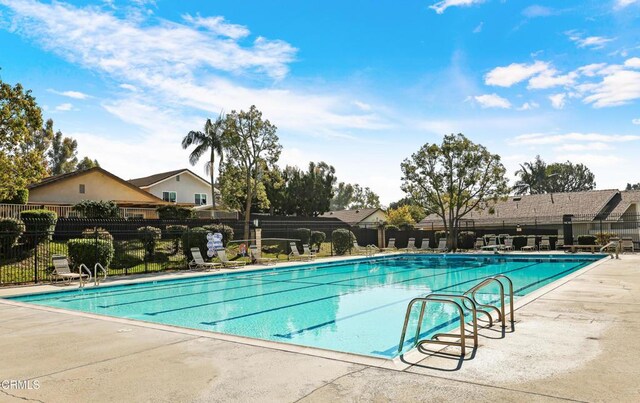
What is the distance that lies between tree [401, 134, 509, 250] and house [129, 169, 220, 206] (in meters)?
19.5

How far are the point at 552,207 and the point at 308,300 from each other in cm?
3224

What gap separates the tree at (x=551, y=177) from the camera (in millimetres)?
60469

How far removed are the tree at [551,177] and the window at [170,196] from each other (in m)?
40.7

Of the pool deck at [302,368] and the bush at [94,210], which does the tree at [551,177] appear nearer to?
the bush at [94,210]

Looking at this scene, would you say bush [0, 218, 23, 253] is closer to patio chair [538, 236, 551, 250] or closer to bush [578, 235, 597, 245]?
patio chair [538, 236, 551, 250]

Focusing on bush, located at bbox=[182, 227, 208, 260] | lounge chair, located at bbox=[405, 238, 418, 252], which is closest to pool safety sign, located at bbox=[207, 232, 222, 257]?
bush, located at bbox=[182, 227, 208, 260]

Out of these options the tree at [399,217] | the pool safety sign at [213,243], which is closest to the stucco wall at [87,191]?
the pool safety sign at [213,243]

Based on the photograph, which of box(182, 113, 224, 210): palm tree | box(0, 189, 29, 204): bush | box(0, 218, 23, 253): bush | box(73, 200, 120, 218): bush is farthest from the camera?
box(182, 113, 224, 210): palm tree

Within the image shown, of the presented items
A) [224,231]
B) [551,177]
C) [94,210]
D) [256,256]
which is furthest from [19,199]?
[551,177]

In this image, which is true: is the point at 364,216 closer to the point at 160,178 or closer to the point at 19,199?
the point at 160,178

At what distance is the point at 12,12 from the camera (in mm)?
12492

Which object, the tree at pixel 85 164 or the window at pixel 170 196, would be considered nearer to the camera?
the window at pixel 170 196

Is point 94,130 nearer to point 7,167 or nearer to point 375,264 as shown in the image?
point 7,167

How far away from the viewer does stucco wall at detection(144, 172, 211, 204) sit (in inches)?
1586
